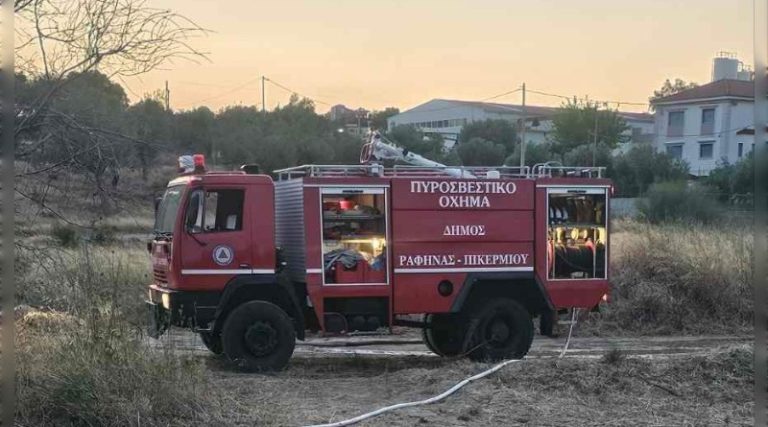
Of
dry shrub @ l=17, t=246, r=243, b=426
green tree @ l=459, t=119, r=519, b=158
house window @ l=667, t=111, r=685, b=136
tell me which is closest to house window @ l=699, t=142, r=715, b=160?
house window @ l=667, t=111, r=685, b=136

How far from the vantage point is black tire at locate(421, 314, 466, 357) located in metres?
11.5

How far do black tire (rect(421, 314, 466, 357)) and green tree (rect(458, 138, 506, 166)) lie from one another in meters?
37.0

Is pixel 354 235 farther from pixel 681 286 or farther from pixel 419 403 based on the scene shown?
pixel 681 286

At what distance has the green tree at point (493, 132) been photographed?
205ft

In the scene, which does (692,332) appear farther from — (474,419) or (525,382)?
(474,419)

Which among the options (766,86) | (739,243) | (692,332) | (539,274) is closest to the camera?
(766,86)

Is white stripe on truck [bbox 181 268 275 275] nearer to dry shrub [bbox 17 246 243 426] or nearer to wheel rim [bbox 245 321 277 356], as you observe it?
wheel rim [bbox 245 321 277 356]

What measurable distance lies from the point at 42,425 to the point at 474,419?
3.94 metres

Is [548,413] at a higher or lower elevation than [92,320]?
lower

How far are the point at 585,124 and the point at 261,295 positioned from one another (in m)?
62.3

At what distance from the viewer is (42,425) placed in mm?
6059

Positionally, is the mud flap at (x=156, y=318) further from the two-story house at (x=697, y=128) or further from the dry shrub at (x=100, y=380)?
the two-story house at (x=697, y=128)

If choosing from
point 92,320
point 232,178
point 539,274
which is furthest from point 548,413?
point 232,178

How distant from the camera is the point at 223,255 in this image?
10219 millimetres
